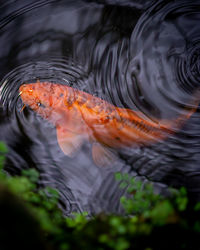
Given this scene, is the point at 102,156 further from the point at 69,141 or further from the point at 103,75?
the point at 103,75

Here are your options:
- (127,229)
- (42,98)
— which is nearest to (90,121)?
(42,98)

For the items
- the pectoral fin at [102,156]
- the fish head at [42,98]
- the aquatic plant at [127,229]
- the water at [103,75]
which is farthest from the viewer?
the fish head at [42,98]

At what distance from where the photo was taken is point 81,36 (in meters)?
4.18

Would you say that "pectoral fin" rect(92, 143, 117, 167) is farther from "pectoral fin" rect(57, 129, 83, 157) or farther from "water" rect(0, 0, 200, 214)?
"pectoral fin" rect(57, 129, 83, 157)

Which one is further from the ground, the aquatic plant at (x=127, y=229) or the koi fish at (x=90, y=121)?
the koi fish at (x=90, y=121)

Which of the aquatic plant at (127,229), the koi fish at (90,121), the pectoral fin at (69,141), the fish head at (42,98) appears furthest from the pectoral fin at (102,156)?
the aquatic plant at (127,229)

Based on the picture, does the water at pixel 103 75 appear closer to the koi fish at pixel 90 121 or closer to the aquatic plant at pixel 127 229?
the koi fish at pixel 90 121

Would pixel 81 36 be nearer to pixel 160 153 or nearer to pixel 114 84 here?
pixel 114 84

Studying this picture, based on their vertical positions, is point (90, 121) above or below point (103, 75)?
below

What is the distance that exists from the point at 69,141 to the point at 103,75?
1.29m

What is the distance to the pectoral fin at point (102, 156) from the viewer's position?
325 centimetres

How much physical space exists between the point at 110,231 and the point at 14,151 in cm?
224

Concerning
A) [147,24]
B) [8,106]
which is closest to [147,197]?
[8,106]

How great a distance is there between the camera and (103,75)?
3.86 meters
